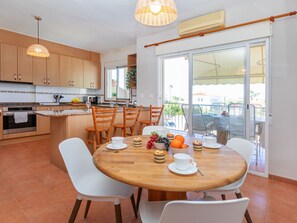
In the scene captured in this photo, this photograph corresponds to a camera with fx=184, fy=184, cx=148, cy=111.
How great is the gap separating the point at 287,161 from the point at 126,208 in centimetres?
227

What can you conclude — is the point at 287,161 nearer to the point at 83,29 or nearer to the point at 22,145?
the point at 83,29

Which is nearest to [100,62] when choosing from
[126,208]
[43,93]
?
[43,93]

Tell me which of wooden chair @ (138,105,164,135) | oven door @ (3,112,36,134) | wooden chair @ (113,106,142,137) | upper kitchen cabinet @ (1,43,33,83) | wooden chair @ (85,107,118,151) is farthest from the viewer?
upper kitchen cabinet @ (1,43,33,83)

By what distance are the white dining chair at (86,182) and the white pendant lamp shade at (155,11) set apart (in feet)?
4.48

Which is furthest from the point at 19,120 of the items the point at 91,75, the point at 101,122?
the point at 101,122

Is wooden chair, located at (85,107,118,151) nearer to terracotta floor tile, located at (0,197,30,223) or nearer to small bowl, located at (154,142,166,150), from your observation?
terracotta floor tile, located at (0,197,30,223)

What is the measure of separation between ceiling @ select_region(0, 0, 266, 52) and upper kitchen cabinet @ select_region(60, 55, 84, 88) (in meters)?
0.58

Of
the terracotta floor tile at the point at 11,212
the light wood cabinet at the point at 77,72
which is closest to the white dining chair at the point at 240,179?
the terracotta floor tile at the point at 11,212

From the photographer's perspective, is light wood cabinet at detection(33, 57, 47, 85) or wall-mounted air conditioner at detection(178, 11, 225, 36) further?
light wood cabinet at detection(33, 57, 47, 85)

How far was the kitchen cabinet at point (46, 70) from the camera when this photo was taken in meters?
4.67

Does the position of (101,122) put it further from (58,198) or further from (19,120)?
(19,120)

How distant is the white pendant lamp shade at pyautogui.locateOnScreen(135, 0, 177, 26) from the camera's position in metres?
1.63

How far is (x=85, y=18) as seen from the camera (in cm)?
348

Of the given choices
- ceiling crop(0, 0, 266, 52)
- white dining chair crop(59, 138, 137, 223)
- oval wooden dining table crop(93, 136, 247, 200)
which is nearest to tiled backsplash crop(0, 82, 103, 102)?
ceiling crop(0, 0, 266, 52)
